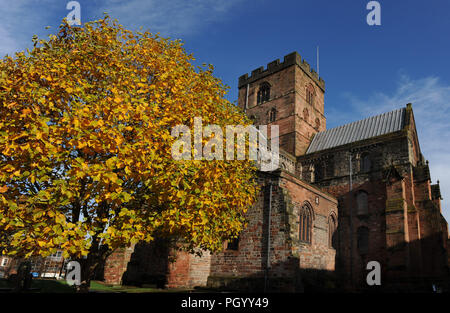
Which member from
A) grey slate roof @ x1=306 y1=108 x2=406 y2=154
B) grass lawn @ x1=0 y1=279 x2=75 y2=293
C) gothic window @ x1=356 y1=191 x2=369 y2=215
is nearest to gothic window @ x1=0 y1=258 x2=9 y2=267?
grass lawn @ x1=0 y1=279 x2=75 y2=293

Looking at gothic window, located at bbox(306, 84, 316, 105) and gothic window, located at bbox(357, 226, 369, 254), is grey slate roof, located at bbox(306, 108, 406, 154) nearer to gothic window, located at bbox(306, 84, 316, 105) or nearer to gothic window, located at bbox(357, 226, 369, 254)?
gothic window, located at bbox(306, 84, 316, 105)

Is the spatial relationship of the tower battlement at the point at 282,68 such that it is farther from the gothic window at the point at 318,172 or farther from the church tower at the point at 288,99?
the gothic window at the point at 318,172

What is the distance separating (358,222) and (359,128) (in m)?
13.1

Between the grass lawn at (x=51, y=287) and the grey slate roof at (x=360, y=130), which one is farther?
the grey slate roof at (x=360, y=130)

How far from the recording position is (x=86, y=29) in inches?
441

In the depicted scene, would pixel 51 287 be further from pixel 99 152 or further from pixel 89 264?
pixel 99 152

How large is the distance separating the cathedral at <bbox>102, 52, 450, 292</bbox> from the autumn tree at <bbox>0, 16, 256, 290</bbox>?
647 cm

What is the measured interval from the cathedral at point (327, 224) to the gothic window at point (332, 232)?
10 cm

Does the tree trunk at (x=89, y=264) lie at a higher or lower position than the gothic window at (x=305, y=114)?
lower

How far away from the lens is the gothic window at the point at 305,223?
2323cm

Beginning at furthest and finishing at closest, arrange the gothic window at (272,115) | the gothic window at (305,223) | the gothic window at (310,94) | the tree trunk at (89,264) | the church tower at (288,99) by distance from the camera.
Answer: the gothic window at (310,94)
the gothic window at (272,115)
the church tower at (288,99)
the gothic window at (305,223)
the tree trunk at (89,264)

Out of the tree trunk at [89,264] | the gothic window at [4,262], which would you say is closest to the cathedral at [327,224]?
the tree trunk at [89,264]

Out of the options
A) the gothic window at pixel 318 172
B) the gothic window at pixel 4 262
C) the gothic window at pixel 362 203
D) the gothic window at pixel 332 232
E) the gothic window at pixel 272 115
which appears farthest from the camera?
the gothic window at pixel 4 262

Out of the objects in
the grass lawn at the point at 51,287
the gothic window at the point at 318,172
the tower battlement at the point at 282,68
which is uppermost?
the tower battlement at the point at 282,68
